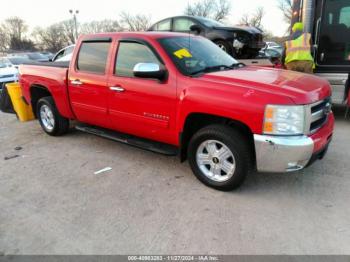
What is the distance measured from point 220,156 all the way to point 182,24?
6941 millimetres

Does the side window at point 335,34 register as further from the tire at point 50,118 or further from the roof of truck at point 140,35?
the tire at point 50,118

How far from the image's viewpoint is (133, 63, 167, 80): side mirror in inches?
157

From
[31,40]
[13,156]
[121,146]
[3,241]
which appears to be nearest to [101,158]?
A: [121,146]

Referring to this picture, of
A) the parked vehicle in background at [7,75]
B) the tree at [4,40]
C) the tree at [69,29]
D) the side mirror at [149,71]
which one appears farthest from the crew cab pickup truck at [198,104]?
the tree at [4,40]

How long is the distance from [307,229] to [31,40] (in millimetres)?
86454

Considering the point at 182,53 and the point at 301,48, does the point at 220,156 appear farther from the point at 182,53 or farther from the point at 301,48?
the point at 301,48

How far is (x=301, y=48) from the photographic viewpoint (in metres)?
6.86

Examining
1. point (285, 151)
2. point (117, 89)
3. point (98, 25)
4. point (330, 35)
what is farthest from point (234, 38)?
point (98, 25)

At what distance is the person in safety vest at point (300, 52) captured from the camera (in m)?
6.81

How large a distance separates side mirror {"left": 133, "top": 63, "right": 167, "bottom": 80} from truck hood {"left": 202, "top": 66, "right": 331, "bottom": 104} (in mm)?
539

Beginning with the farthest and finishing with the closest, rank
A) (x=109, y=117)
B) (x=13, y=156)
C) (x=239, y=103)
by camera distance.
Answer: (x=13, y=156) → (x=109, y=117) → (x=239, y=103)

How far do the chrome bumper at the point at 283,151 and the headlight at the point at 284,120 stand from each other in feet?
0.24

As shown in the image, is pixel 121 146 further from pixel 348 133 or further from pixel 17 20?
pixel 17 20

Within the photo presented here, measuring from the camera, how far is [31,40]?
→ 78.6 meters
